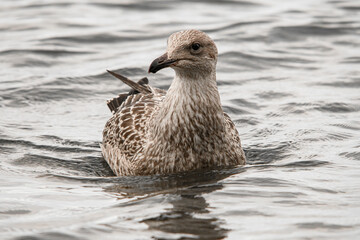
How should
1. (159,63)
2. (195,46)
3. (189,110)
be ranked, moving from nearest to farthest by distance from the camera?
(159,63), (195,46), (189,110)

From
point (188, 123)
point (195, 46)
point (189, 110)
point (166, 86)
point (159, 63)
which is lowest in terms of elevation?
point (166, 86)

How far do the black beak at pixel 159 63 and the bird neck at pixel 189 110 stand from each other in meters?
0.32

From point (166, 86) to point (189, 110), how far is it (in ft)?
16.7

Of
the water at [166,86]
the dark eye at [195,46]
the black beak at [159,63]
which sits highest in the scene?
the dark eye at [195,46]

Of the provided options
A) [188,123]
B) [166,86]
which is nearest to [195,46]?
[188,123]

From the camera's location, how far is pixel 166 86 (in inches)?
520

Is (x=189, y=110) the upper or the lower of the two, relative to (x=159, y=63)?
lower

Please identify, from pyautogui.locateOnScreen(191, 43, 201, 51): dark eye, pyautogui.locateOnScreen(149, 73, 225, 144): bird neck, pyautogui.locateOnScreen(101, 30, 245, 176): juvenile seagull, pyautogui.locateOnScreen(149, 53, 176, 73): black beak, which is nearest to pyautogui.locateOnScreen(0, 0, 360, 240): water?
A: pyautogui.locateOnScreen(101, 30, 245, 176): juvenile seagull

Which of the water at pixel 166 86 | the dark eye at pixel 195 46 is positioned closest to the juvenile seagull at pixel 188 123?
the dark eye at pixel 195 46

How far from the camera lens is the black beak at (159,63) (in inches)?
301

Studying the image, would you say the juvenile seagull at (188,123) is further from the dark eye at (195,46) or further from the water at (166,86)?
the water at (166,86)

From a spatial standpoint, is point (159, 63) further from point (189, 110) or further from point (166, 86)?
point (166, 86)

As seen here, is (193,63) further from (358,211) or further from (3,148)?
(3,148)

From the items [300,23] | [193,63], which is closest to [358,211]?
[193,63]
